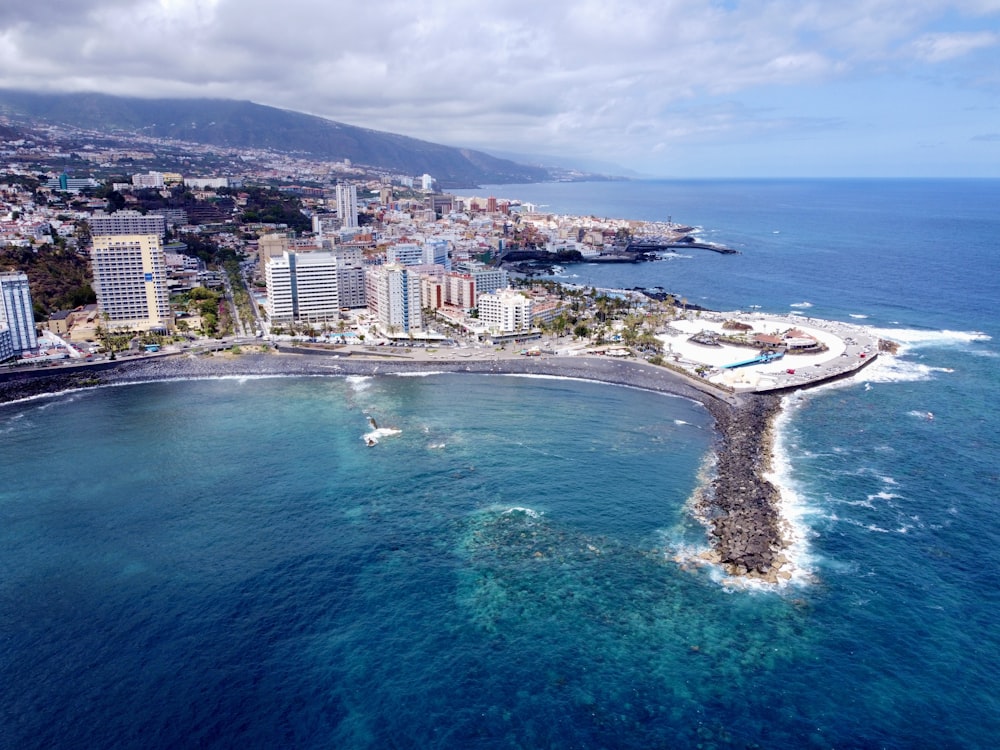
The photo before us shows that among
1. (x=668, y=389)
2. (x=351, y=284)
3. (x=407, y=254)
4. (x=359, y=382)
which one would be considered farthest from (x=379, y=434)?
(x=407, y=254)

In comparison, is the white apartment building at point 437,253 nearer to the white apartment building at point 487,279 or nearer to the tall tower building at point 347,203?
the white apartment building at point 487,279

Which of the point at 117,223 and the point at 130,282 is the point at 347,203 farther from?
the point at 130,282

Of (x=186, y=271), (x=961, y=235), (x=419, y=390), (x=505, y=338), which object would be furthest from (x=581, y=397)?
(x=961, y=235)

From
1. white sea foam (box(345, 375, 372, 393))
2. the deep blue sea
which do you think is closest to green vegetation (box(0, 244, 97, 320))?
the deep blue sea

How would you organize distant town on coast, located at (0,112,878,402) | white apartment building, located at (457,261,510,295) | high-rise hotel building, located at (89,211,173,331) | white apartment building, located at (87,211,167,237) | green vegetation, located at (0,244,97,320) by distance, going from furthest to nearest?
white apartment building, located at (87,211,167,237)
white apartment building, located at (457,261,510,295)
green vegetation, located at (0,244,97,320)
high-rise hotel building, located at (89,211,173,331)
distant town on coast, located at (0,112,878,402)

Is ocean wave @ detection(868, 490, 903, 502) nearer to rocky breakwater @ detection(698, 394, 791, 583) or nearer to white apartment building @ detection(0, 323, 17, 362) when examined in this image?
rocky breakwater @ detection(698, 394, 791, 583)

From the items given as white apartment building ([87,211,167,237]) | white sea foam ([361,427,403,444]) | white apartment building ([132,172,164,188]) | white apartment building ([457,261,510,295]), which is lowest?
white sea foam ([361,427,403,444])

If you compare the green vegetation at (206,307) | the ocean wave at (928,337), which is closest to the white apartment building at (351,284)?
the green vegetation at (206,307)
